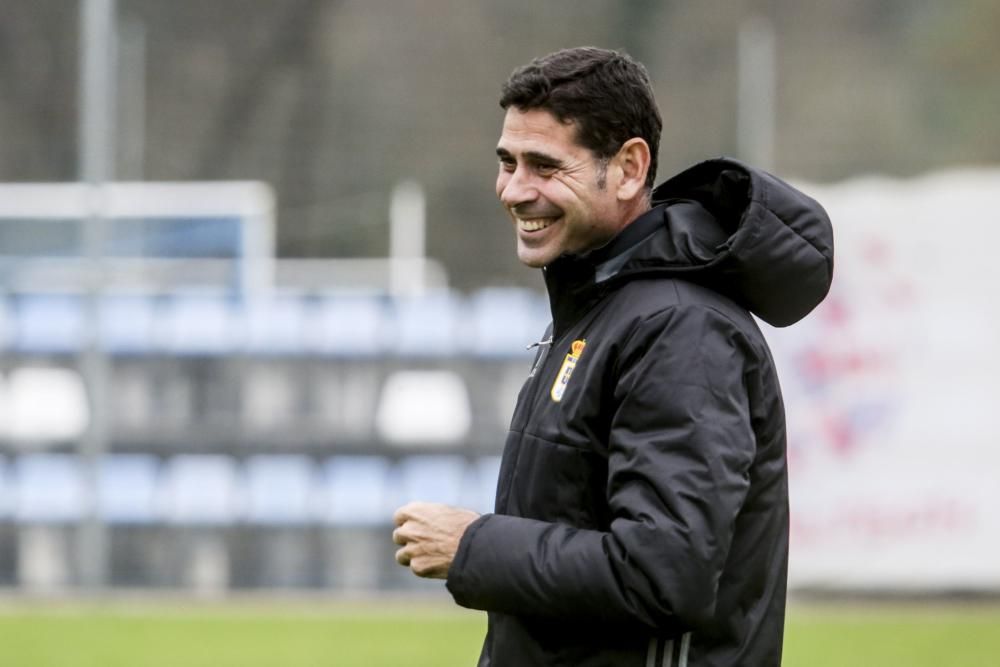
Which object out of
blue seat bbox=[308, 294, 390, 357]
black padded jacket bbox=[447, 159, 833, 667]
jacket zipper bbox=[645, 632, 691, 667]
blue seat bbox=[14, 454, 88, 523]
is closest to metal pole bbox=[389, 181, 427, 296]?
blue seat bbox=[308, 294, 390, 357]

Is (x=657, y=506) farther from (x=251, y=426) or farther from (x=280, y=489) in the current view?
(x=251, y=426)

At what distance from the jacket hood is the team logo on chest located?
99mm

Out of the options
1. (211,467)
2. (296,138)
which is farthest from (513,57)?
(211,467)

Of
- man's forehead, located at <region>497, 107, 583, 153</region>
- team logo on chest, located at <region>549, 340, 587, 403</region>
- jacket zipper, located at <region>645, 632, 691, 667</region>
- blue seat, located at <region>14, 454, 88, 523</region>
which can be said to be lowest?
blue seat, located at <region>14, 454, 88, 523</region>

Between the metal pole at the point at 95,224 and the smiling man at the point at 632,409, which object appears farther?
the metal pole at the point at 95,224

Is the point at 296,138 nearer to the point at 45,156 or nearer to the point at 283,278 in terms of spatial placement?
the point at 283,278

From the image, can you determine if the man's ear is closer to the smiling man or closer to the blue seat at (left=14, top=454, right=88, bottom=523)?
the smiling man

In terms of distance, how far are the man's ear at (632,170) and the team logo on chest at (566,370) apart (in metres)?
0.24

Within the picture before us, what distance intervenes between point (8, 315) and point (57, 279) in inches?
19.7

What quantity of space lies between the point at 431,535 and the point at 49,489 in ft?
27.0

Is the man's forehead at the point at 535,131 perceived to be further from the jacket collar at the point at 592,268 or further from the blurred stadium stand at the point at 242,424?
the blurred stadium stand at the point at 242,424

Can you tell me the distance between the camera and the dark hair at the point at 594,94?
98.1 inches

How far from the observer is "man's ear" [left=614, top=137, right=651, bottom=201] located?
2.54 meters

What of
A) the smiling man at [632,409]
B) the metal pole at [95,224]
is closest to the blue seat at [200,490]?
the metal pole at [95,224]
